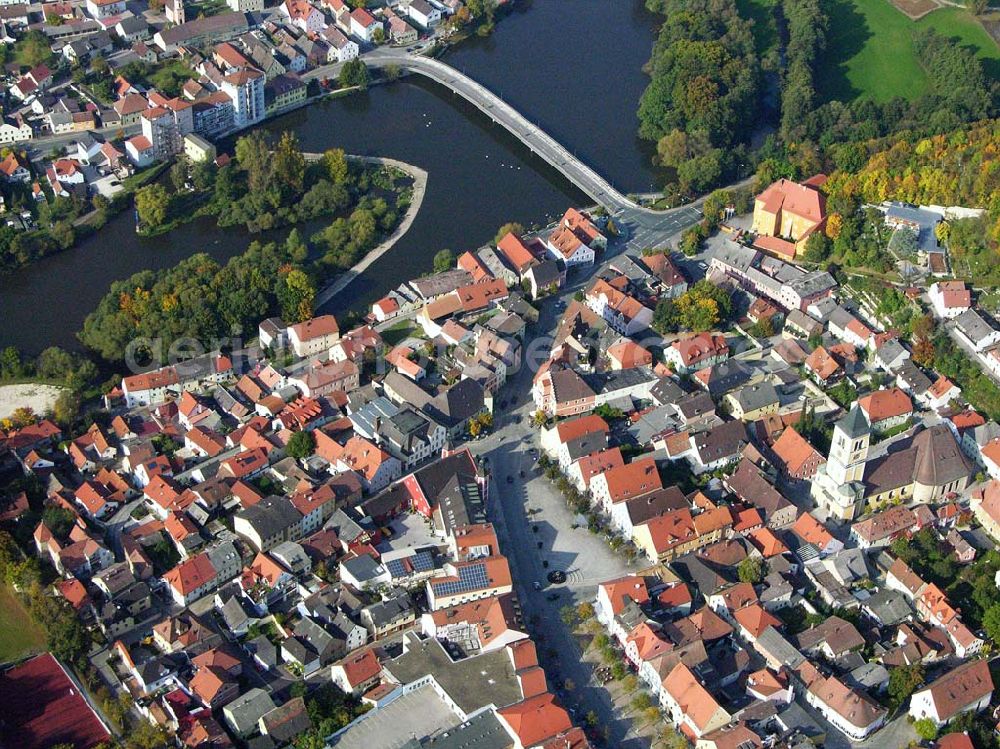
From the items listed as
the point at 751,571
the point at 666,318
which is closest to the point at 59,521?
the point at 751,571

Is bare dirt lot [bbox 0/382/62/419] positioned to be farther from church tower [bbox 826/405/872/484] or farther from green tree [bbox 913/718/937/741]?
green tree [bbox 913/718/937/741]

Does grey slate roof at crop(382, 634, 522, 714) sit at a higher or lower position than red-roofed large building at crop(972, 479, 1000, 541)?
lower

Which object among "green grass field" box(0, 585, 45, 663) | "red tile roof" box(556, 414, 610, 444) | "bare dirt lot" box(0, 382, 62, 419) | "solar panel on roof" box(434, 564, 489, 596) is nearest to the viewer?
"green grass field" box(0, 585, 45, 663)

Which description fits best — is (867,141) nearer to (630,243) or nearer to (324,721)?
(630,243)

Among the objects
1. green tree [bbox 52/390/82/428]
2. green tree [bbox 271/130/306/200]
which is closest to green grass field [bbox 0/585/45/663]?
green tree [bbox 52/390/82/428]

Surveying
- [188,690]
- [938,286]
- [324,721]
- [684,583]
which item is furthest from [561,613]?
[938,286]

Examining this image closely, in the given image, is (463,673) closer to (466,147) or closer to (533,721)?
(533,721)
